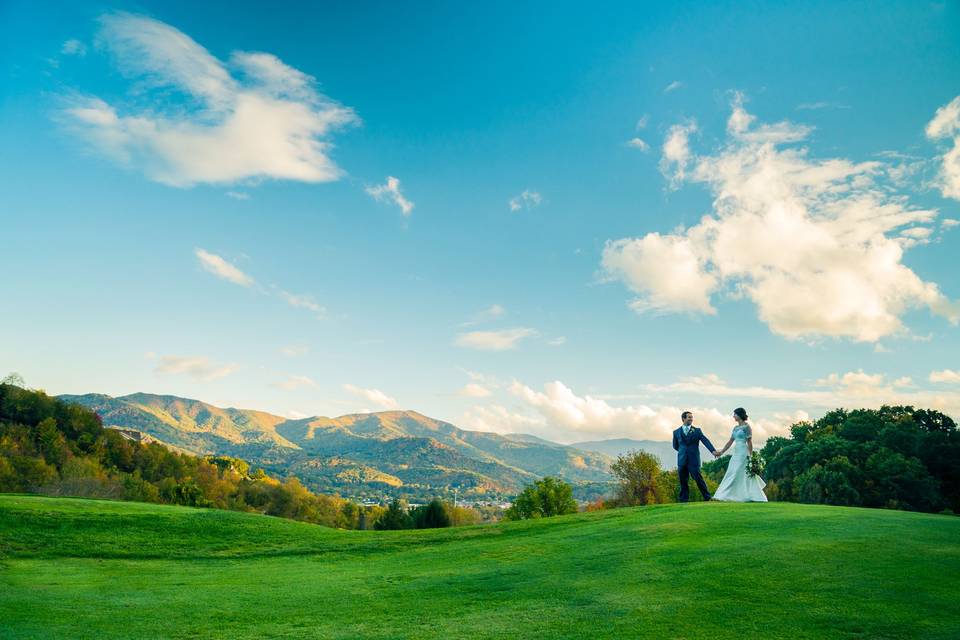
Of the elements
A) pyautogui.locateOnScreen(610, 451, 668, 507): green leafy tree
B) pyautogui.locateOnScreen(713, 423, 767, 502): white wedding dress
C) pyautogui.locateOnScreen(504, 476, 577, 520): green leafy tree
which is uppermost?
pyautogui.locateOnScreen(713, 423, 767, 502): white wedding dress

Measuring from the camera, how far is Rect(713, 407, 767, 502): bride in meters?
22.2

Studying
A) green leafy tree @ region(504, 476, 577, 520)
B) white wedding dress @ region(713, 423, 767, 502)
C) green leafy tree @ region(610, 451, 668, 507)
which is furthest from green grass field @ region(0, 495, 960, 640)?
green leafy tree @ region(504, 476, 577, 520)

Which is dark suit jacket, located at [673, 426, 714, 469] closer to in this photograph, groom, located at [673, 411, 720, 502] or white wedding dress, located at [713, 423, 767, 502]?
groom, located at [673, 411, 720, 502]

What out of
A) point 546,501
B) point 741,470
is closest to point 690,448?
point 741,470

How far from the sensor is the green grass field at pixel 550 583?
8625 millimetres

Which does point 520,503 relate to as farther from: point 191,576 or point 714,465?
point 191,576

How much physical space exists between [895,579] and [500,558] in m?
9.18

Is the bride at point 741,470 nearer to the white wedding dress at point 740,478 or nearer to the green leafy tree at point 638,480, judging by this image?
the white wedding dress at point 740,478

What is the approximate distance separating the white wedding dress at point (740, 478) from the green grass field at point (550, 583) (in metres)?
3.25

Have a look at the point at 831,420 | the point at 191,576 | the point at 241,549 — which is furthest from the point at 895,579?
the point at 831,420

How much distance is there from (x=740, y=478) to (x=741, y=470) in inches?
12.4

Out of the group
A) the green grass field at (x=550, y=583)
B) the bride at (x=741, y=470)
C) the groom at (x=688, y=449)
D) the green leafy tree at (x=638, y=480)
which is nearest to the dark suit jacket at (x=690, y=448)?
the groom at (x=688, y=449)

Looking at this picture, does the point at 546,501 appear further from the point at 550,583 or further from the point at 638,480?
the point at 550,583

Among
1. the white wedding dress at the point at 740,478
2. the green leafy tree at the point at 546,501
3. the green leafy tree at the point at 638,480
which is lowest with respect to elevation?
the green leafy tree at the point at 546,501
